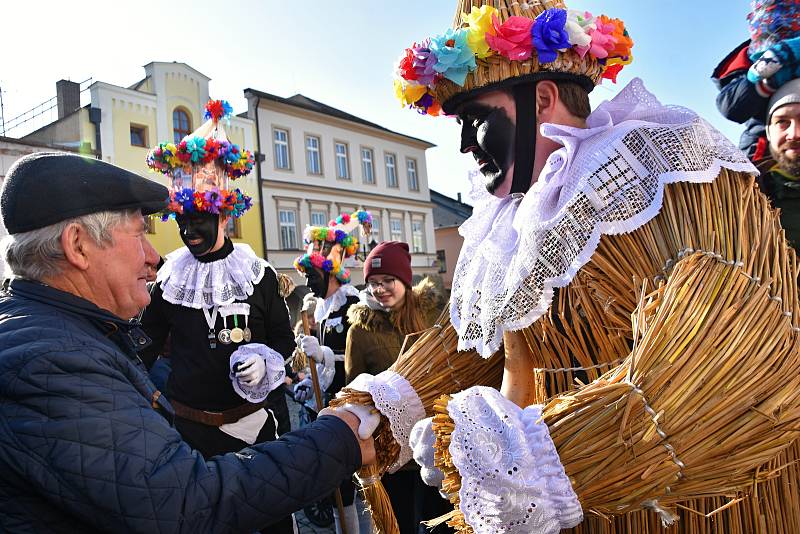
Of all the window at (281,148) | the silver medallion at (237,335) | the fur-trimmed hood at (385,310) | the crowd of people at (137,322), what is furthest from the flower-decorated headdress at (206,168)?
the window at (281,148)

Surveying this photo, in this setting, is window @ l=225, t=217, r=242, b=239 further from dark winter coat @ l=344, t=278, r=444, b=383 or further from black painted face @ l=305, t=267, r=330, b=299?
dark winter coat @ l=344, t=278, r=444, b=383

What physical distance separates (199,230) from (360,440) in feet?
8.22

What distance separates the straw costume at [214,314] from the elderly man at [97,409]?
6.09ft

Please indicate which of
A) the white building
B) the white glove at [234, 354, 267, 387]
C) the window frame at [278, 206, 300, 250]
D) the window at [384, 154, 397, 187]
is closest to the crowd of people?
the white glove at [234, 354, 267, 387]

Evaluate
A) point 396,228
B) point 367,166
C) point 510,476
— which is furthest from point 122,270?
point 396,228

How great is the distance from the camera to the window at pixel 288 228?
78.5ft

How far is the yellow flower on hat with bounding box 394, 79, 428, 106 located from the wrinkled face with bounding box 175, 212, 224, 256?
7.25ft

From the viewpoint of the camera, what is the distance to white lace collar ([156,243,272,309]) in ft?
12.3

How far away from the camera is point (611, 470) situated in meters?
1.10

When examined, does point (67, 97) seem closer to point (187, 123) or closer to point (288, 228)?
point (187, 123)

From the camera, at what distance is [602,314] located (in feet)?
5.03

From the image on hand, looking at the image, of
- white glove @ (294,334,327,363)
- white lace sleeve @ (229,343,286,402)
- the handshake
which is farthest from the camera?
Answer: white glove @ (294,334,327,363)

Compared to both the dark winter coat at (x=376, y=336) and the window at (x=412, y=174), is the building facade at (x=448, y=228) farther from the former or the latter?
the dark winter coat at (x=376, y=336)

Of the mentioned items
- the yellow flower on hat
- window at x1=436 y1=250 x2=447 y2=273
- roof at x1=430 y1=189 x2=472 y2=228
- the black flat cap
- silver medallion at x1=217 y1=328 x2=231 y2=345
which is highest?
roof at x1=430 y1=189 x2=472 y2=228
